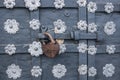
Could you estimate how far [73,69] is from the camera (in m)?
2.25

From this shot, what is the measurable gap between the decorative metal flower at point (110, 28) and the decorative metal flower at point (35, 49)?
0.48 metres

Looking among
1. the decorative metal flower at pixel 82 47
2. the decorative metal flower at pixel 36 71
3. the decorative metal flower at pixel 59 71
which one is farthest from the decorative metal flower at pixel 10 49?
the decorative metal flower at pixel 82 47

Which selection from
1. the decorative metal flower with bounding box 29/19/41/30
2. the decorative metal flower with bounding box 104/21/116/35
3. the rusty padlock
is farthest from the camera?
the decorative metal flower with bounding box 104/21/116/35

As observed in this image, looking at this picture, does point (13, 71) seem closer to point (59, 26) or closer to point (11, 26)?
point (11, 26)

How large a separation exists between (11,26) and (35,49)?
22cm

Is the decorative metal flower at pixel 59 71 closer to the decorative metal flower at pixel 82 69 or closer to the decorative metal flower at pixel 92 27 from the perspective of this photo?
the decorative metal flower at pixel 82 69

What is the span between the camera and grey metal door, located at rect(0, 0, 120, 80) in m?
2.18

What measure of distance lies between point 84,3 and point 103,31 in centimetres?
24

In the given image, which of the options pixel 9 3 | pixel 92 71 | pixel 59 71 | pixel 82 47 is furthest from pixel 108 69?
pixel 9 3

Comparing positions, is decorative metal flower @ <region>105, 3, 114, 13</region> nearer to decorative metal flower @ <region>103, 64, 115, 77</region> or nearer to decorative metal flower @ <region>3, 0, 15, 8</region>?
decorative metal flower @ <region>103, 64, 115, 77</region>

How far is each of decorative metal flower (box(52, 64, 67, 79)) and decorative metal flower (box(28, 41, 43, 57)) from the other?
0.15 metres

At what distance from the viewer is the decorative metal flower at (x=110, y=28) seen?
2.28m

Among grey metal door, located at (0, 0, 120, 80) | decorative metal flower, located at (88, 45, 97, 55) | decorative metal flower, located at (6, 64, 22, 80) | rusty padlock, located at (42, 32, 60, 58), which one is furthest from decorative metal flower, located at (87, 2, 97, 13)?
decorative metal flower, located at (6, 64, 22, 80)

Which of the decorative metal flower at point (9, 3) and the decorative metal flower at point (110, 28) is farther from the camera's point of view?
the decorative metal flower at point (110, 28)
